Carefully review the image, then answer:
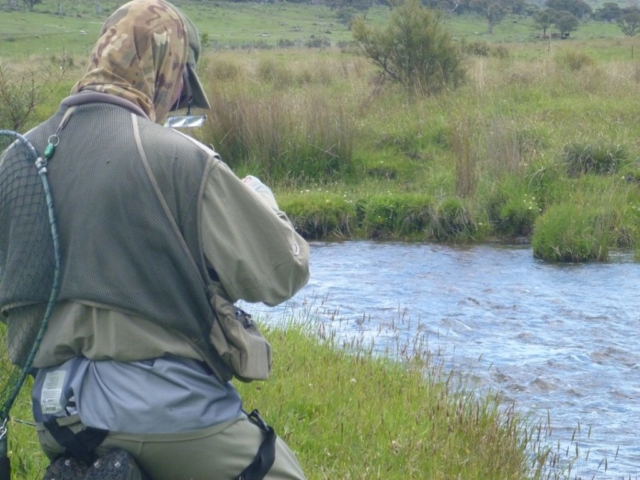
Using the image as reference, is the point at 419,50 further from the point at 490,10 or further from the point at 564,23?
the point at 490,10

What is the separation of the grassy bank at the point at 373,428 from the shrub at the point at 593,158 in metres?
7.48

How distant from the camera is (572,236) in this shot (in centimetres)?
1070

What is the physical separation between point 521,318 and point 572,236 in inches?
99.8

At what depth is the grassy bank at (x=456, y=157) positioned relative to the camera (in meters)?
11.7

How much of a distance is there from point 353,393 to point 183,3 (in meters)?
77.6

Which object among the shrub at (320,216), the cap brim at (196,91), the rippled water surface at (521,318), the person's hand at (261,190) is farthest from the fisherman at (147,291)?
the shrub at (320,216)

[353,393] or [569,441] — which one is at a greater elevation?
[353,393]

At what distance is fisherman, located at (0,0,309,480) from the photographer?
2.63 meters

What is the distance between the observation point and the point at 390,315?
28.0ft

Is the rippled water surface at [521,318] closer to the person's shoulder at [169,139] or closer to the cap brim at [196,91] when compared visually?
the cap brim at [196,91]

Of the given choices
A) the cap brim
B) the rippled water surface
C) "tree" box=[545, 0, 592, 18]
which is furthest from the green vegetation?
"tree" box=[545, 0, 592, 18]

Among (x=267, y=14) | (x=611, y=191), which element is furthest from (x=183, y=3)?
(x=611, y=191)

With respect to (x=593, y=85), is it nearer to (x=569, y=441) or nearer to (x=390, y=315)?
(x=390, y=315)

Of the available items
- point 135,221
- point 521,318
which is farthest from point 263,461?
point 521,318
